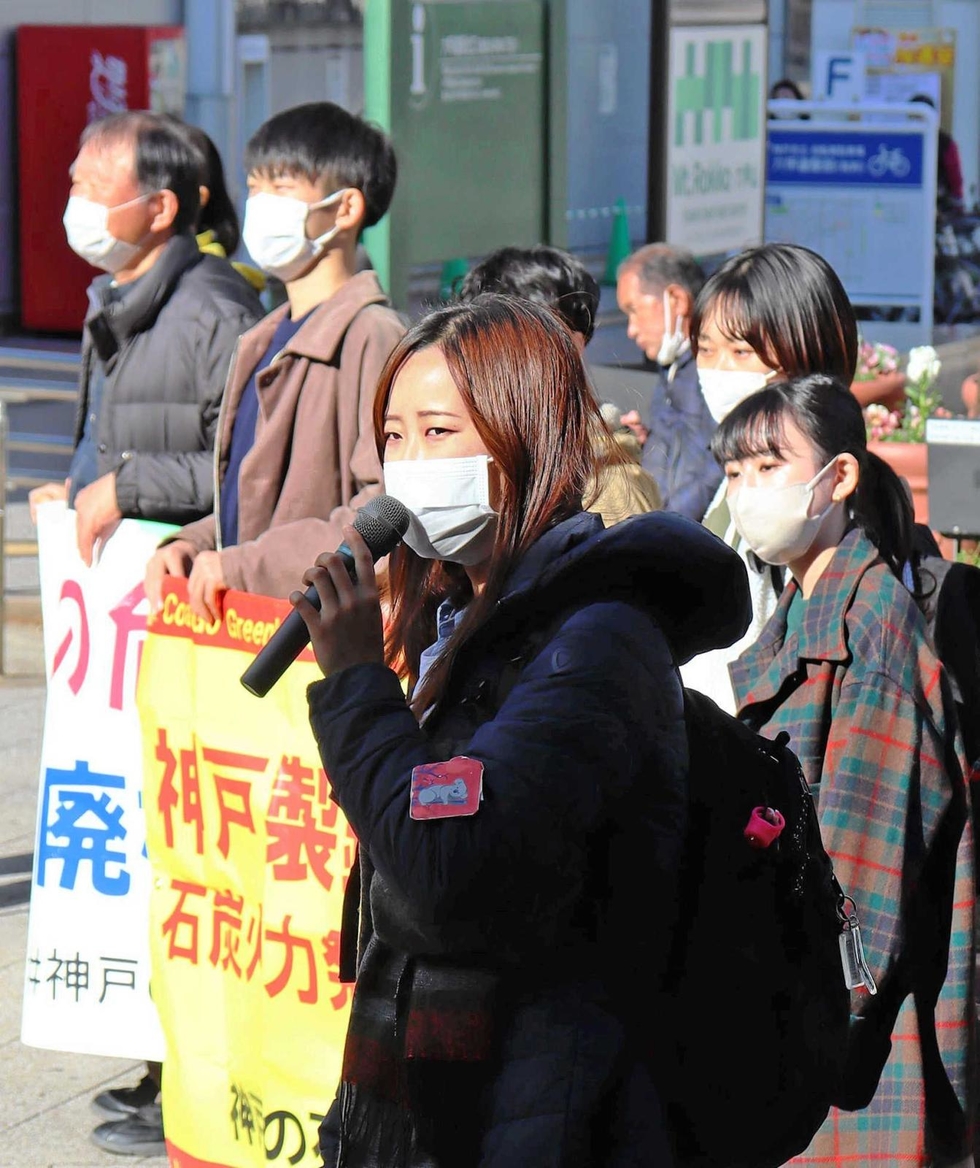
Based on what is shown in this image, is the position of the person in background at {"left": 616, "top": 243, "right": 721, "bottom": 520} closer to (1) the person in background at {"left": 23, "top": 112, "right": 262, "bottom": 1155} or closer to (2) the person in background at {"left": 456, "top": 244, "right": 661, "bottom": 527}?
(2) the person in background at {"left": 456, "top": 244, "right": 661, "bottom": 527}

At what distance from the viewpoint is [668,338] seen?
6648 millimetres

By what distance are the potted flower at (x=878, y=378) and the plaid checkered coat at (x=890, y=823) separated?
13.6ft

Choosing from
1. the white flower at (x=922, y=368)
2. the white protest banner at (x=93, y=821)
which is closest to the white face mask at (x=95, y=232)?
the white protest banner at (x=93, y=821)

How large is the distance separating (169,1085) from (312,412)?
1.28 meters

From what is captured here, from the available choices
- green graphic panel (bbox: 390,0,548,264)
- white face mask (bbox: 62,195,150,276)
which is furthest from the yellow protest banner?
green graphic panel (bbox: 390,0,548,264)

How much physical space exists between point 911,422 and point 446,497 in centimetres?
550

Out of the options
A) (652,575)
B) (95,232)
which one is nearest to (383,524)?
(652,575)

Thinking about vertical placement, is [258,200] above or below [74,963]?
above

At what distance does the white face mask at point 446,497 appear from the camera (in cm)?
189

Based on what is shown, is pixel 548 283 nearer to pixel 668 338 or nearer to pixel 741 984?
pixel 741 984

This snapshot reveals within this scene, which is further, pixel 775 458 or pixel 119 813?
pixel 119 813

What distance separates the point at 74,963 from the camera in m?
3.93

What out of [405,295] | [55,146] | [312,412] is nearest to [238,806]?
[312,412]

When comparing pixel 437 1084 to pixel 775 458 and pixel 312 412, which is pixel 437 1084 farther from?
pixel 312 412
